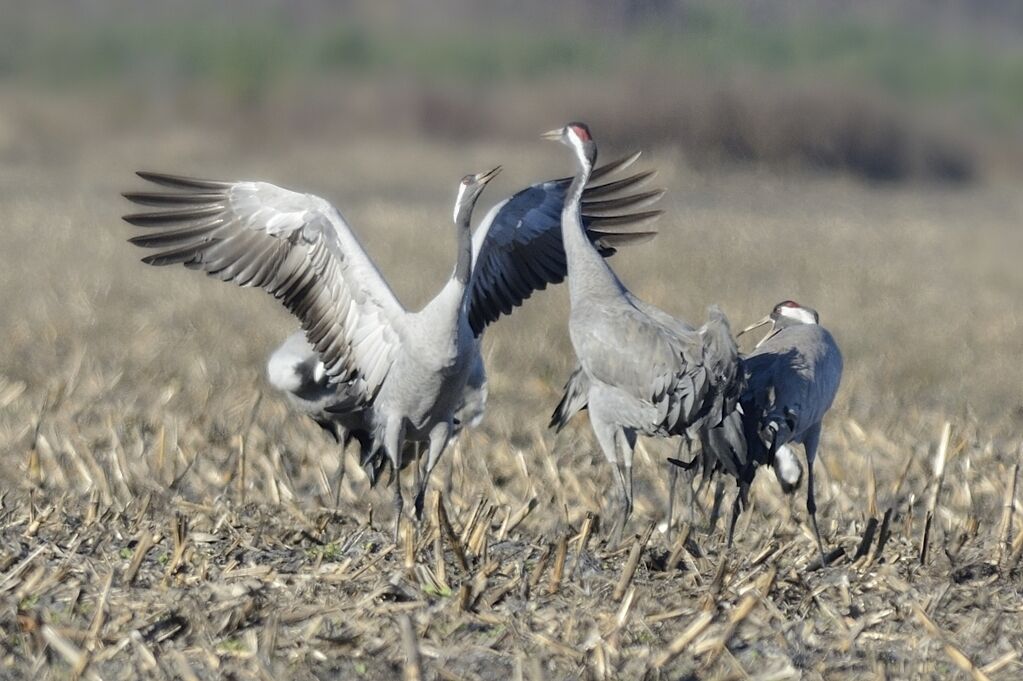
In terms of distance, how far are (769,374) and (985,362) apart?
3.24m

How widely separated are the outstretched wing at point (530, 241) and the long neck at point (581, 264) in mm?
780

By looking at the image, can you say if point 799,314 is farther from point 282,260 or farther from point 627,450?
point 282,260

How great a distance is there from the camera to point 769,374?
438 centimetres

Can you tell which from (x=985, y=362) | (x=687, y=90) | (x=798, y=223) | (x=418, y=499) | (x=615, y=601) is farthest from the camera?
(x=798, y=223)

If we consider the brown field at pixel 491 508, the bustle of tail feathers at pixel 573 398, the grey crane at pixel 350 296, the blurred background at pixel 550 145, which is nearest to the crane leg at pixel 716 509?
the brown field at pixel 491 508

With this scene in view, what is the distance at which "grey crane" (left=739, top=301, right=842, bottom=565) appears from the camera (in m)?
4.34

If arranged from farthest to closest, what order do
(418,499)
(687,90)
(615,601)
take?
(687,90), (418,499), (615,601)

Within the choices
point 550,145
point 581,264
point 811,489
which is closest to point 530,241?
point 581,264

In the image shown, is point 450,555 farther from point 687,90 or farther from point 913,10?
point 913,10

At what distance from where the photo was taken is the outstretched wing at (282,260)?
491 centimetres

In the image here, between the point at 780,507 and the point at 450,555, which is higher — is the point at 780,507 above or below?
below

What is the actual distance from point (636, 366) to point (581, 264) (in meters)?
0.33

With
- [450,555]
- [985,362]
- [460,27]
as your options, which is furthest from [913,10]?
[450,555]

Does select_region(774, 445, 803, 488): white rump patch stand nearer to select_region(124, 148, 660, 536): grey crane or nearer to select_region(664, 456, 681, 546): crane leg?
select_region(664, 456, 681, 546): crane leg
